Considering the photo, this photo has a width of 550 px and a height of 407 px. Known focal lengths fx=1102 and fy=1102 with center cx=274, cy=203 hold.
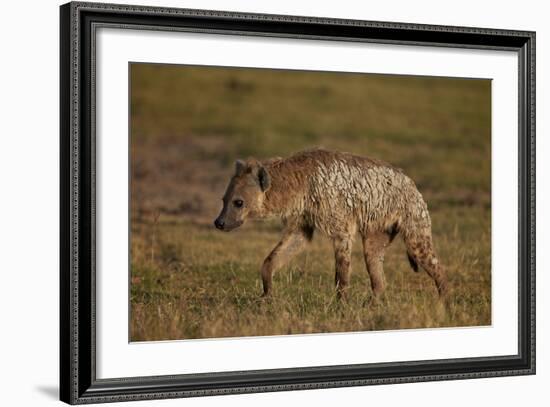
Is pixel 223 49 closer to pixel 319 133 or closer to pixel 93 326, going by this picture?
pixel 93 326

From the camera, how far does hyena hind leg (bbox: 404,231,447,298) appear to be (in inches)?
487

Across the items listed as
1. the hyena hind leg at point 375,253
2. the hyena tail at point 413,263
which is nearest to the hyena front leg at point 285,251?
the hyena hind leg at point 375,253

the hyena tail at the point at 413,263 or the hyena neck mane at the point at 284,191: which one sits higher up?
the hyena neck mane at the point at 284,191

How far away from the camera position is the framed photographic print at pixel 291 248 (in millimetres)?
9836

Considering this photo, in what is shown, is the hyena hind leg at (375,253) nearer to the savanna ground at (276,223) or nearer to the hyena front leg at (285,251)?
the savanna ground at (276,223)

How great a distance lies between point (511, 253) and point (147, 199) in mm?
8172

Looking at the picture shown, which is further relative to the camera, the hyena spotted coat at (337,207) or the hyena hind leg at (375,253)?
the hyena hind leg at (375,253)

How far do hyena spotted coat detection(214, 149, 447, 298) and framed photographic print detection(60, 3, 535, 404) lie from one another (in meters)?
0.02

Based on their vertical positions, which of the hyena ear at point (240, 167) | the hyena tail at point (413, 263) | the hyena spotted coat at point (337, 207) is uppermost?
the hyena ear at point (240, 167)

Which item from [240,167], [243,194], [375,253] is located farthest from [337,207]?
[240,167]

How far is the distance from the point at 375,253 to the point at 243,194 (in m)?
1.64

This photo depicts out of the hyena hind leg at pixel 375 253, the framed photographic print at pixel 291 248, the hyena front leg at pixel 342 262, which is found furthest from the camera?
the hyena hind leg at pixel 375 253

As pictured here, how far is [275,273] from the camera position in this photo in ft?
41.3

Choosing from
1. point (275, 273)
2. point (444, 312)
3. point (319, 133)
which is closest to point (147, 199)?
point (319, 133)
